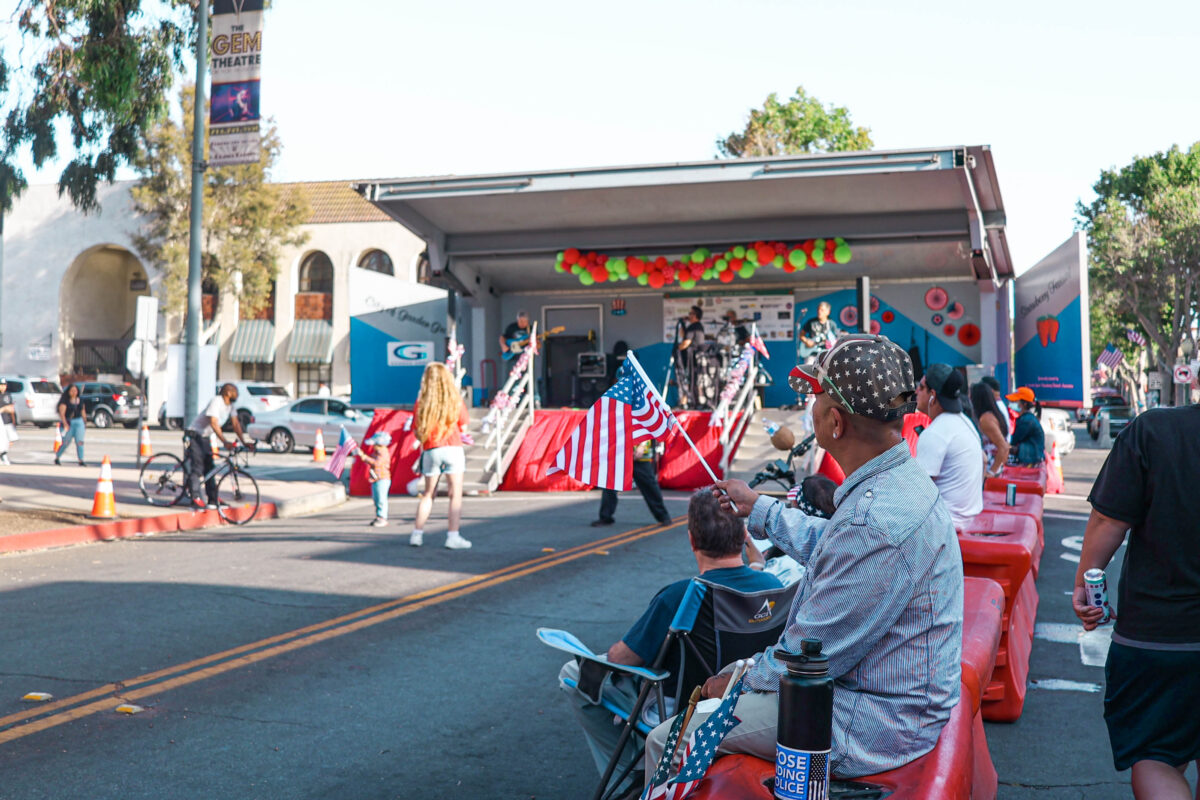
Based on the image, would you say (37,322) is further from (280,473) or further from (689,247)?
(689,247)

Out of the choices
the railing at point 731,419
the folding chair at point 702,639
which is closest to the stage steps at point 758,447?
the railing at point 731,419

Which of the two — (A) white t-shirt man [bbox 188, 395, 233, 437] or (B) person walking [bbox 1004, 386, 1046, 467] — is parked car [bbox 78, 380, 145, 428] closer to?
(A) white t-shirt man [bbox 188, 395, 233, 437]

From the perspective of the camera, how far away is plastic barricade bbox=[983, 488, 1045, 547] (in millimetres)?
8562

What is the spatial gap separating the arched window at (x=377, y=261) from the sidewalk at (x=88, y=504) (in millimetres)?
22211

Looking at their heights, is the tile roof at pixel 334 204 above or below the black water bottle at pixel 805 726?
above

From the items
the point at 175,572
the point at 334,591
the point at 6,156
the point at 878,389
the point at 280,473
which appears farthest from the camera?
the point at 280,473

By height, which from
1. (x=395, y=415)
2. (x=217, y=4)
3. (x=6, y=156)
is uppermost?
(x=217, y=4)

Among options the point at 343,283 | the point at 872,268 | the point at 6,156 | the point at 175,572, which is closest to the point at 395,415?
the point at 6,156

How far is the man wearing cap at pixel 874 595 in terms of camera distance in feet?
8.53

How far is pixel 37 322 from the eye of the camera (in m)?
45.1

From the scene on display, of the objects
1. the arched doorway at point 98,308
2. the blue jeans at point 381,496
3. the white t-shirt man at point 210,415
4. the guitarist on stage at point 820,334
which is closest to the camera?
the blue jeans at point 381,496

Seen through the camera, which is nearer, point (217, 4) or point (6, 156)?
point (6, 156)

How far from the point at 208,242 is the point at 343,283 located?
5.28 m

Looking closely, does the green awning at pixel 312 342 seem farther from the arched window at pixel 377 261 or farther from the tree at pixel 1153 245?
the tree at pixel 1153 245
